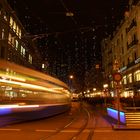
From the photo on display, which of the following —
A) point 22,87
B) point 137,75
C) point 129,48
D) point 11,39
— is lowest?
point 22,87

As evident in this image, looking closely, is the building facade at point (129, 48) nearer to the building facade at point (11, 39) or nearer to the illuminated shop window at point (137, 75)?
the illuminated shop window at point (137, 75)

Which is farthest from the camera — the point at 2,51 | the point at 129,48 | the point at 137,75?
the point at 129,48

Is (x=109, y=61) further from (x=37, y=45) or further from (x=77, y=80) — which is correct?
(x=77, y=80)

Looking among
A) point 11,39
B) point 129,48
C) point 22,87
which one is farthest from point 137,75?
point 22,87

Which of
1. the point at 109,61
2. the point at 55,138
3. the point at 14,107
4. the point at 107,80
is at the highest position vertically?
the point at 109,61

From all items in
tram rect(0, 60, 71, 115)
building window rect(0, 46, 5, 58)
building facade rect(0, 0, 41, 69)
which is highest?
building facade rect(0, 0, 41, 69)

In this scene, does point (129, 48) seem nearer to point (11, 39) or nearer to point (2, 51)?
point (11, 39)

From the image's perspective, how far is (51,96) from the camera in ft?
77.8

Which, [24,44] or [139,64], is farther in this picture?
[24,44]

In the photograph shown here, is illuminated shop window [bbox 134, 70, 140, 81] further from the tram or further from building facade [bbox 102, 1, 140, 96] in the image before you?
the tram

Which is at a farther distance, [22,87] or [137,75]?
[137,75]

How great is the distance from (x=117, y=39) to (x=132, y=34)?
1636 centimetres

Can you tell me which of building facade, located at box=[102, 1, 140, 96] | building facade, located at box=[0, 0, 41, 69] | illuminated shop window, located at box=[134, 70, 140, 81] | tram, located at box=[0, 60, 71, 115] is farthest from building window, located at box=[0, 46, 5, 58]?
tram, located at box=[0, 60, 71, 115]

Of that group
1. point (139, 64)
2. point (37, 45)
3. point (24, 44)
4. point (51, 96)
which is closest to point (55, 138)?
point (51, 96)
